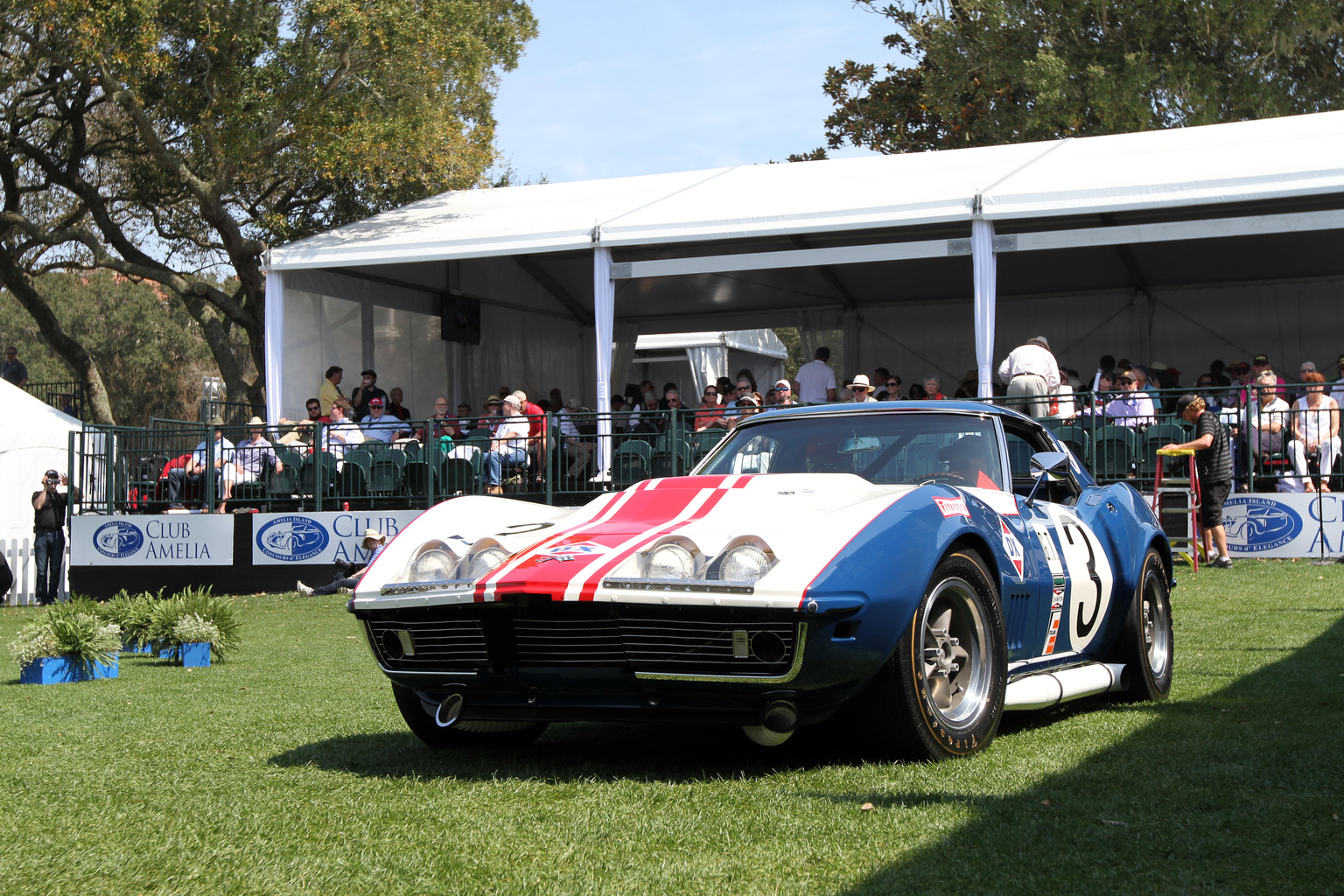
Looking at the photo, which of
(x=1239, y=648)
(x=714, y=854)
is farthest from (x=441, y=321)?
(x=714, y=854)

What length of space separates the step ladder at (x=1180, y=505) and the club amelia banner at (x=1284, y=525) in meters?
0.47

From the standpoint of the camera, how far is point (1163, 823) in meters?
3.63

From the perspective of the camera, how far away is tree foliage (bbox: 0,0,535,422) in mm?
20078

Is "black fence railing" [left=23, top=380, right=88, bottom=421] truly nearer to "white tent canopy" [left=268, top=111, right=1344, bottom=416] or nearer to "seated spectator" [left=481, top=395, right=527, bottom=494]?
"white tent canopy" [left=268, top=111, right=1344, bottom=416]

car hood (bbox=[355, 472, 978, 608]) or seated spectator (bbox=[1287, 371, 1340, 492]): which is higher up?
seated spectator (bbox=[1287, 371, 1340, 492])

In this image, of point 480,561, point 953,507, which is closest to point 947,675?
point 953,507

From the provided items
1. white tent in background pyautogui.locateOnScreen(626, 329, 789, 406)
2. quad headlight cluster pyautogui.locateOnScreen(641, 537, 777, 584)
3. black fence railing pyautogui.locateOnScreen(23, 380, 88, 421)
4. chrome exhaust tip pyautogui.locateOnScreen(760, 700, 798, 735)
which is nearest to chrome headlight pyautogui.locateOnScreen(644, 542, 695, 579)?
quad headlight cluster pyautogui.locateOnScreen(641, 537, 777, 584)

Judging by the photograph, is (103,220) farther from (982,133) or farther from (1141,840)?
(1141,840)

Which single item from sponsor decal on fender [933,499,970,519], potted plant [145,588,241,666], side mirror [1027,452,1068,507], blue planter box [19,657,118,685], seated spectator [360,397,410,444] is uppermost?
seated spectator [360,397,410,444]

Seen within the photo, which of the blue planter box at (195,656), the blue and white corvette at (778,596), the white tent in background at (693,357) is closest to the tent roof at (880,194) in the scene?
the white tent in background at (693,357)

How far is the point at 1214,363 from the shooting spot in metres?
18.2

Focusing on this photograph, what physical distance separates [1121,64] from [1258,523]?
54.5 feet

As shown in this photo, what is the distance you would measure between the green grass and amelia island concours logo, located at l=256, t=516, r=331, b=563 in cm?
921

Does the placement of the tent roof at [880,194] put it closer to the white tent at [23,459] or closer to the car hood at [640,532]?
the white tent at [23,459]
